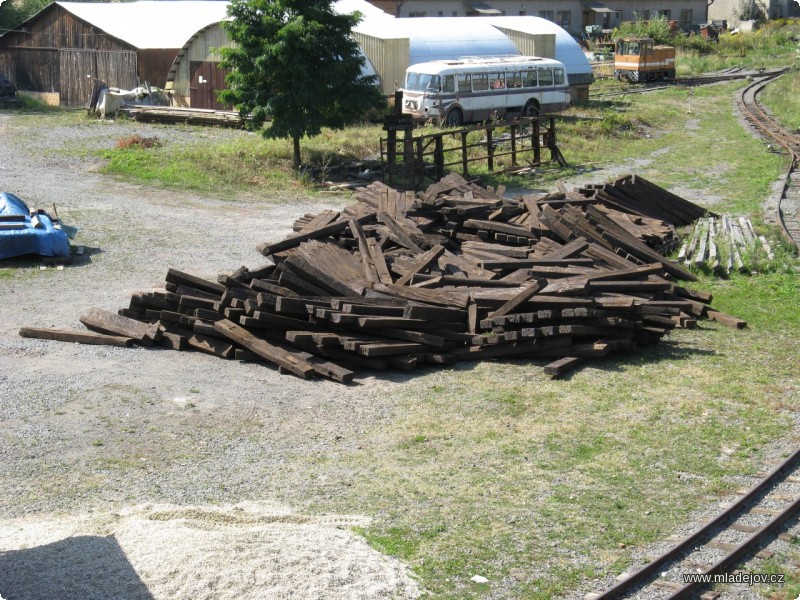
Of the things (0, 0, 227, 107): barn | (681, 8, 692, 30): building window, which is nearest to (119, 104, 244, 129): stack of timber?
(0, 0, 227, 107): barn

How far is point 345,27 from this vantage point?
86.8 ft

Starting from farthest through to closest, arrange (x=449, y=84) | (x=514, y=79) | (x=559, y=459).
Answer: (x=514, y=79) → (x=449, y=84) → (x=559, y=459)

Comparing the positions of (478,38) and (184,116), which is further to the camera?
(478,38)

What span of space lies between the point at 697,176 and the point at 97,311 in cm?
1947

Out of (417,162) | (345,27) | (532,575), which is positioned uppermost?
(345,27)

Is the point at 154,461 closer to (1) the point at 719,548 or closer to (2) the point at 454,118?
(1) the point at 719,548

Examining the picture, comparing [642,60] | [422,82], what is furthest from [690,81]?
[422,82]

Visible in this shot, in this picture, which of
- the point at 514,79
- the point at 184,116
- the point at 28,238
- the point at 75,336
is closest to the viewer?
the point at 75,336

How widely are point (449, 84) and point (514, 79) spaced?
346 centimetres

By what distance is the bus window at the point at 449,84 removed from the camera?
34125 millimetres

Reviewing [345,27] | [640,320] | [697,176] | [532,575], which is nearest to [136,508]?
[532,575]

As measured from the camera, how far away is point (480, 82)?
35.2 metres

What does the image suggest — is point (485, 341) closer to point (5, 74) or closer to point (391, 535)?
point (391, 535)

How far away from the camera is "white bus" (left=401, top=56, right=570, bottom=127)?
1344 inches
